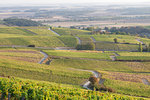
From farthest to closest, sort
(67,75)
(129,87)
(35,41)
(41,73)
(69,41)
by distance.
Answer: (69,41) < (35,41) < (41,73) < (67,75) < (129,87)

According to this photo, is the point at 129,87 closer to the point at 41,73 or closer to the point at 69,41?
the point at 41,73

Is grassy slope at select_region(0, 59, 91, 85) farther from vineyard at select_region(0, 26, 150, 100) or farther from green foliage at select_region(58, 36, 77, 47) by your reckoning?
green foliage at select_region(58, 36, 77, 47)

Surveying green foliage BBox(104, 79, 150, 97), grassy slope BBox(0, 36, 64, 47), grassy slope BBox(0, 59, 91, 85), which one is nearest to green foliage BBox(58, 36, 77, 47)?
grassy slope BBox(0, 36, 64, 47)

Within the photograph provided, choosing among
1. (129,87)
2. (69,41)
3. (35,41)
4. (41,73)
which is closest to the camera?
(129,87)

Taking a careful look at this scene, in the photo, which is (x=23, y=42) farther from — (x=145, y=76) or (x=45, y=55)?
(x=145, y=76)

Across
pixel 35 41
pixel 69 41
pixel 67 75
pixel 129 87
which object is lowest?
pixel 129 87

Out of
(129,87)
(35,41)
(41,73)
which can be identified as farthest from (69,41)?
(129,87)

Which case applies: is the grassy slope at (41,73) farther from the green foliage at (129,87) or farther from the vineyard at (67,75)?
the green foliage at (129,87)

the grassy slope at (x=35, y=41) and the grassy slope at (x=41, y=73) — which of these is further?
the grassy slope at (x=35, y=41)

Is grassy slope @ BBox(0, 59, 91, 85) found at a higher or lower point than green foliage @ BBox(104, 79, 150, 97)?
higher

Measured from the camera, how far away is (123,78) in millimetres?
54000

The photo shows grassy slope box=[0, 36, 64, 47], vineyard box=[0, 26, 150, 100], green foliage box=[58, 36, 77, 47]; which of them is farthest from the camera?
green foliage box=[58, 36, 77, 47]

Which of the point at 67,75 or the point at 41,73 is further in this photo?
the point at 41,73

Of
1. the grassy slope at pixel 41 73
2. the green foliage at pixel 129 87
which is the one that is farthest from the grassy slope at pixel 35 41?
the green foliage at pixel 129 87
